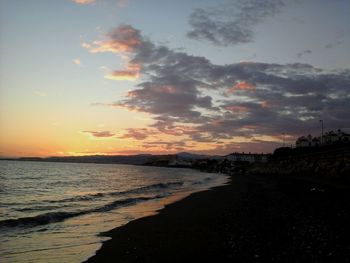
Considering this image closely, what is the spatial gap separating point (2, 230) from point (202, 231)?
357 inches

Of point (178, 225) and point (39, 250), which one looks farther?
point (178, 225)

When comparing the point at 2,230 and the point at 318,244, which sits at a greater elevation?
the point at 318,244

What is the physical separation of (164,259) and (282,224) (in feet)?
20.2

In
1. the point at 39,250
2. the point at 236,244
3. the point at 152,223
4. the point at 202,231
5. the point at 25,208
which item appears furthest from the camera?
the point at 25,208

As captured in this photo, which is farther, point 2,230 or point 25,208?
point 25,208

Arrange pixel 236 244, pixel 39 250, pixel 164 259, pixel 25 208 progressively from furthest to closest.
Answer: pixel 25 208
pixel 39 250
pixel 236 244
pixel 164 259

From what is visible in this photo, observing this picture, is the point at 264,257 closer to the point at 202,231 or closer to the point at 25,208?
the point at 202,231

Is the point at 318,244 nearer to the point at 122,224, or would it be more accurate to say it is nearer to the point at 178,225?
the point at 178,225

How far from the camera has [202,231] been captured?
13992mm

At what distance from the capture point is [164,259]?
9930mm

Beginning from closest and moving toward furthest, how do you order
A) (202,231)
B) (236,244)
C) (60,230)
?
1. (236,244)
2. (202,231)
3. (60,230)

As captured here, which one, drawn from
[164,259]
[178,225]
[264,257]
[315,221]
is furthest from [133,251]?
[315,221]

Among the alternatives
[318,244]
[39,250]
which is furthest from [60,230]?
[318,244]

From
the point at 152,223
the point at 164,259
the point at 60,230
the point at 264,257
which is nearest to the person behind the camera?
the point at 264,257
